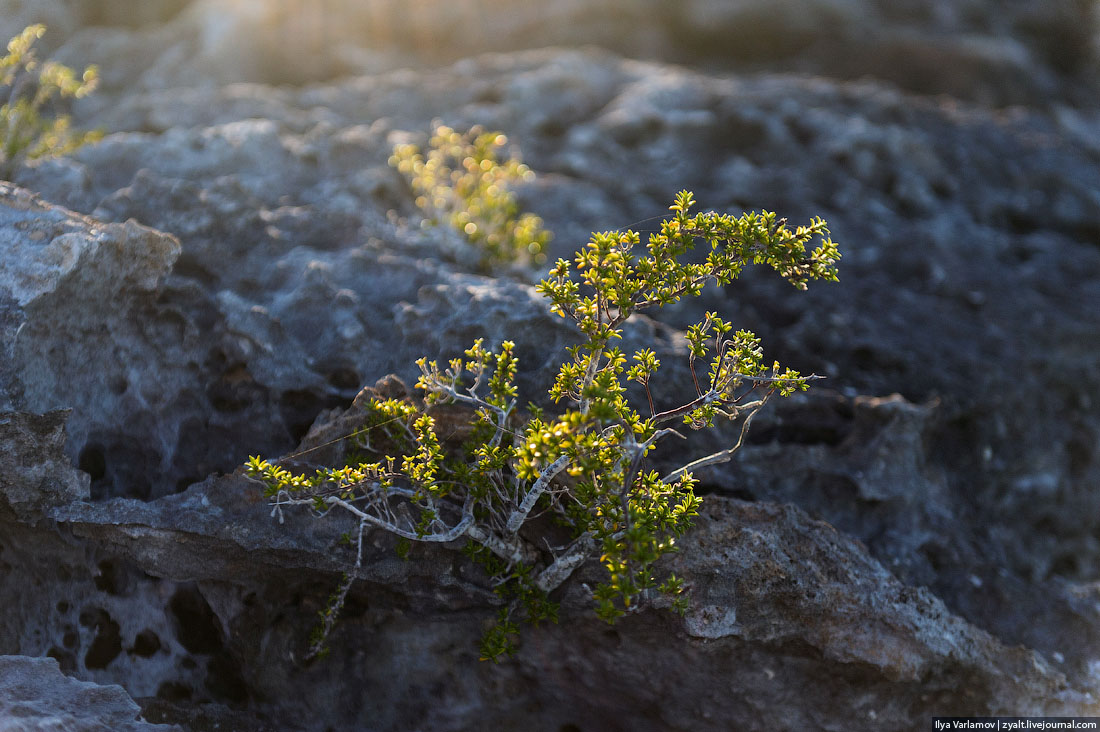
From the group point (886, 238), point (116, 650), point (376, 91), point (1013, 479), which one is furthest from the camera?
point (376, 91)

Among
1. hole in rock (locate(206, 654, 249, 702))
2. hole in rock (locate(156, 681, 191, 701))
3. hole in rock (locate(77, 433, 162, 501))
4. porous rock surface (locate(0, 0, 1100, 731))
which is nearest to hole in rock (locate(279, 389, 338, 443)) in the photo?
porous rock surface (locate(0, 0, 1100, 731))

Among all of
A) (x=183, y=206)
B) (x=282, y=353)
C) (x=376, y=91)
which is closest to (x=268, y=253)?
(x=183, y=206)

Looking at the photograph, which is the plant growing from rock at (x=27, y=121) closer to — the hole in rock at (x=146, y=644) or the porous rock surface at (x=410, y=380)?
the porous rock surface at (x=410, y=380)

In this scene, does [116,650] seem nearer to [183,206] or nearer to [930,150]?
[183,206]

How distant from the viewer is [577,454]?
4422 millimetres

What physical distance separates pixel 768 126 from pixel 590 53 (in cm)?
318

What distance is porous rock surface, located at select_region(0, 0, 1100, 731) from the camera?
5383mm

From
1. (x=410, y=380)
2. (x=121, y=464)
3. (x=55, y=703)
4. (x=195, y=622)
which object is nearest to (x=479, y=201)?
(x=410, y=380)

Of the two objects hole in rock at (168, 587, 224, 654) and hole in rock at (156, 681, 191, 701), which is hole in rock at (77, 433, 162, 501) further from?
hole in rock at (156, 681, 191, 701)

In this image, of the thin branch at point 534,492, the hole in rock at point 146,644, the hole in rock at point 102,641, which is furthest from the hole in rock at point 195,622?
the thin branch at point 534,492

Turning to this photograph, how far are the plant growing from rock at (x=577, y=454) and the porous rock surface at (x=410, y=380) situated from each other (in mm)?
319

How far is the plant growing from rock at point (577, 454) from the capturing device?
4.55 m

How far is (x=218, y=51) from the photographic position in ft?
41.6

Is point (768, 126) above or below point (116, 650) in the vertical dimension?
above
